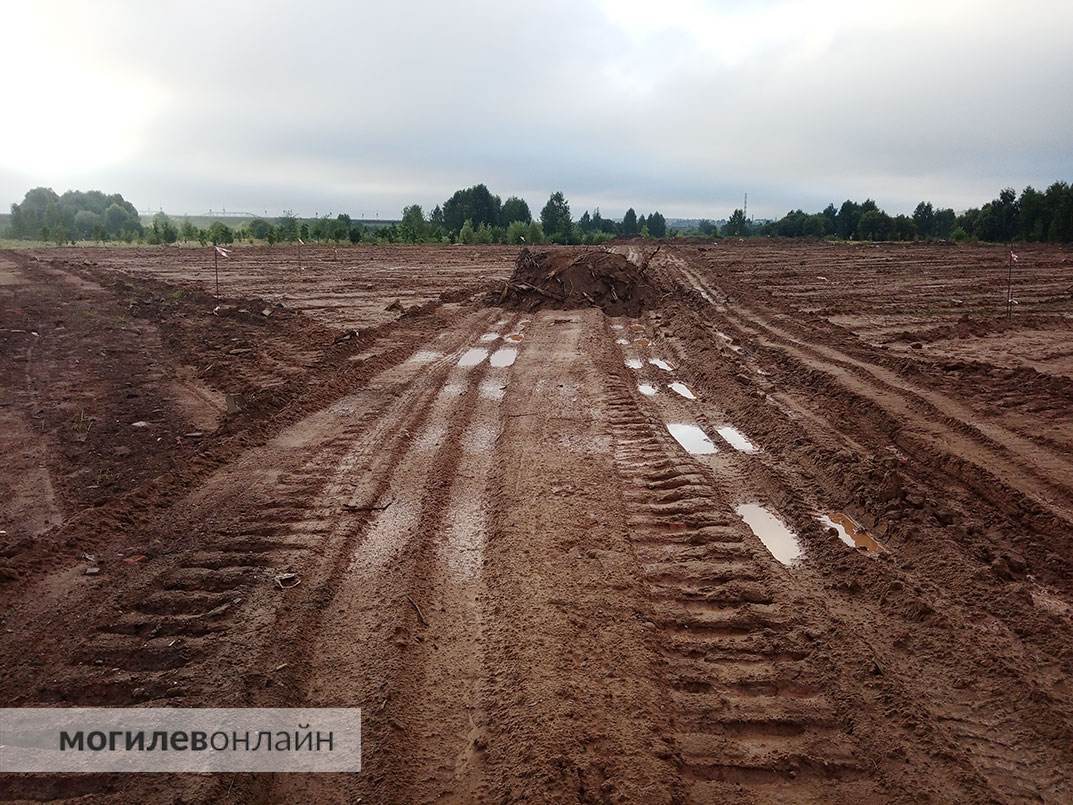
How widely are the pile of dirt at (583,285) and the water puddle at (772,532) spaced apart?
11.8m

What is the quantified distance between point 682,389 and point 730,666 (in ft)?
21.4

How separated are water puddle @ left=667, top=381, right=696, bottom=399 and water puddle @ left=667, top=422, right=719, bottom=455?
4.68 ft

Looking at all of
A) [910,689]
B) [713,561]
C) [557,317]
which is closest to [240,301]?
[557,317]

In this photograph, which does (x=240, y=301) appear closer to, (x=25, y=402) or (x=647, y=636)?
(x=25, y=402)

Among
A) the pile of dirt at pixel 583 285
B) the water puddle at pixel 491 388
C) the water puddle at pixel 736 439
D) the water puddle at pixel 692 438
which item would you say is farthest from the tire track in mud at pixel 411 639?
the pile of dirt at pixel 583 285

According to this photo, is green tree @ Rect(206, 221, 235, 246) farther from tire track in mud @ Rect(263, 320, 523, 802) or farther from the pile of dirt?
tire track in mud @ Rect(263, 320, 523, 802)

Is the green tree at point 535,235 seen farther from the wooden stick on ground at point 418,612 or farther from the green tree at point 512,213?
the wooden stick on ground at point 418,612

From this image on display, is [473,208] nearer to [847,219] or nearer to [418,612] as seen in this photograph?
[847,219]

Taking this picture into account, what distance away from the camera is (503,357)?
38.4ft

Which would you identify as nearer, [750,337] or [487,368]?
[487,368]

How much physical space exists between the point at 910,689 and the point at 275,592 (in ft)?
12.8

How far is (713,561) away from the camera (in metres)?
4.72

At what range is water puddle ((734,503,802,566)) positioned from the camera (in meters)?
5.00

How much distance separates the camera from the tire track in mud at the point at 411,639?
301 cm
